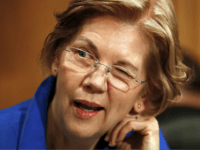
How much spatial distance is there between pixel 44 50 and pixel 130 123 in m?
0.78

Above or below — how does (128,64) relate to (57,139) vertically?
above

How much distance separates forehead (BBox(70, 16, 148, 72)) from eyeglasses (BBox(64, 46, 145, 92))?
0.21ft

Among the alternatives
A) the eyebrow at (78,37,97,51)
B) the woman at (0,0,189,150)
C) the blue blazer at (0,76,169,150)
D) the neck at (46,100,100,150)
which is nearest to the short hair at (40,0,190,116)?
the woman at (0,0,189,150)

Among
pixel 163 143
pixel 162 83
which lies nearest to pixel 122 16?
pixel 162 83

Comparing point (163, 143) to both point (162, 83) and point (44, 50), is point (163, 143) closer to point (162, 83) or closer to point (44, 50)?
point (162, 83)

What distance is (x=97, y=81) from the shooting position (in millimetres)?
1225

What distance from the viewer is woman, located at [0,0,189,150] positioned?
4.16ft

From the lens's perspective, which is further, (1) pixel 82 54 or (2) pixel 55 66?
(2) pixel 55 66

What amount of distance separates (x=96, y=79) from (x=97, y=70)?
6 cm

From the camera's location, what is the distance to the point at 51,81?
163 cm

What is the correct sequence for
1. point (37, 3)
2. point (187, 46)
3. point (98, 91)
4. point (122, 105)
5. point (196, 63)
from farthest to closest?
1. point (187, 46)
2. point (196, 63)
3. point (37, 3)
4. point (122, 105)
5. point (98, 91)

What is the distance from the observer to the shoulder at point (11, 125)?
1.32m

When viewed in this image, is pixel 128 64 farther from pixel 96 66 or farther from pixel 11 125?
pixel 11 125

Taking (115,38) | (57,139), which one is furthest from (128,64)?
(57,139)
